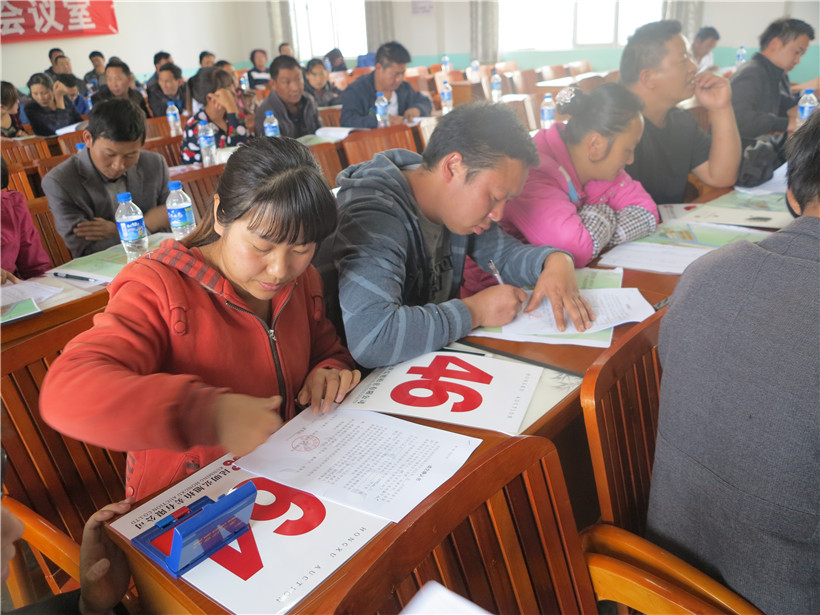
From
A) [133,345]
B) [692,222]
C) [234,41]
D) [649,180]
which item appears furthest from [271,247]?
[234,41]

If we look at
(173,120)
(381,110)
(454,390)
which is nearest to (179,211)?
(454,390)

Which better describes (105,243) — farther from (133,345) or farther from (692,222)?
(692,222)

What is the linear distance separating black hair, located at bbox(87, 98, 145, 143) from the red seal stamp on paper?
6.08 feet

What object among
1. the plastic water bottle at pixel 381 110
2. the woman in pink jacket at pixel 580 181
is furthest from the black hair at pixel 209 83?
the woman in pink jacket at pixel 580 181

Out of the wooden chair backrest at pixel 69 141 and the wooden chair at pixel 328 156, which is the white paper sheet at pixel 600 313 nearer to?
the wooden chair at pixel 328 156

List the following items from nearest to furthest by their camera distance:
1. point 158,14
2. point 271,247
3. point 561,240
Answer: point 271,247, point 561,240, point 158,14

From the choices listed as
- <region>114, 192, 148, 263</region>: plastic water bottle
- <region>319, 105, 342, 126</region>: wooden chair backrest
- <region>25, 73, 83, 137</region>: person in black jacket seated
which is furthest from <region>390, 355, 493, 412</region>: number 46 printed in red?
<region>25, 73, 83, 137</region>: person in black jacket seated

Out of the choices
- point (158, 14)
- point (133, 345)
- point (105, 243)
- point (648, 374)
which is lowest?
point (105, 243)

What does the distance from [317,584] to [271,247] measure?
55cm

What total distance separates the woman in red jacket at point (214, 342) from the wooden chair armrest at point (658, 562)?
18.8 inches

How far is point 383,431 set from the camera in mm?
1003

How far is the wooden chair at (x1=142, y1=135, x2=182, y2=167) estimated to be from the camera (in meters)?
3.98

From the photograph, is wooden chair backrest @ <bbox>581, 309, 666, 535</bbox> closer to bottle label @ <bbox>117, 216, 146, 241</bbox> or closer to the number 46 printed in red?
the number 46 printed in red

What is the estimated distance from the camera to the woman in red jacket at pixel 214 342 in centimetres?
80
